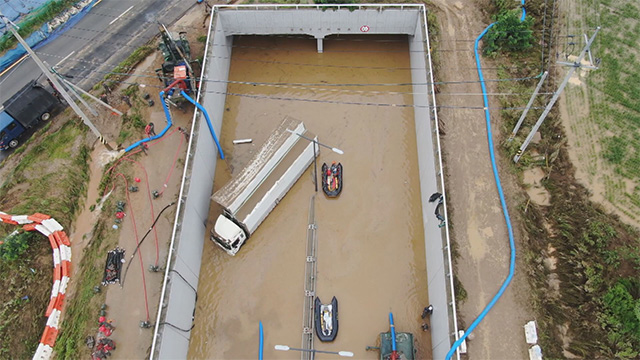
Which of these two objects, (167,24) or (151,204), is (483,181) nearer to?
(151,204)

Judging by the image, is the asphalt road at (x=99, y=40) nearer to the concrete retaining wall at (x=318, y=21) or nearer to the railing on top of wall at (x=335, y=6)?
the concrete retaining wall at (x=318, y=21)

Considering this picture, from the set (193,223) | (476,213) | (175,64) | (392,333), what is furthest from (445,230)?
(175,64)

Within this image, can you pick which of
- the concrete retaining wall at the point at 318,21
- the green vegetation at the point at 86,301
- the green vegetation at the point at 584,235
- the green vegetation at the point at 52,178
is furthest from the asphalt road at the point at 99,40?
the green vegetation at the point at 584,235

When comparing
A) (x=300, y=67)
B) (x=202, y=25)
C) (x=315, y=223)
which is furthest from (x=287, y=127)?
(x=202, y=25)

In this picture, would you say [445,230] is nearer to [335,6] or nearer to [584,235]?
[584,235]

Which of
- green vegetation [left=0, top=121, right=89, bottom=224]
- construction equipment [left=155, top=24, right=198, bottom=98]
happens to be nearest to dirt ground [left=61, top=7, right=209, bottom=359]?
green vegetation [left=0, top=121, right=89, bottom=224]

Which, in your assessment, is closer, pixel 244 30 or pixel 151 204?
pixel 151 204
